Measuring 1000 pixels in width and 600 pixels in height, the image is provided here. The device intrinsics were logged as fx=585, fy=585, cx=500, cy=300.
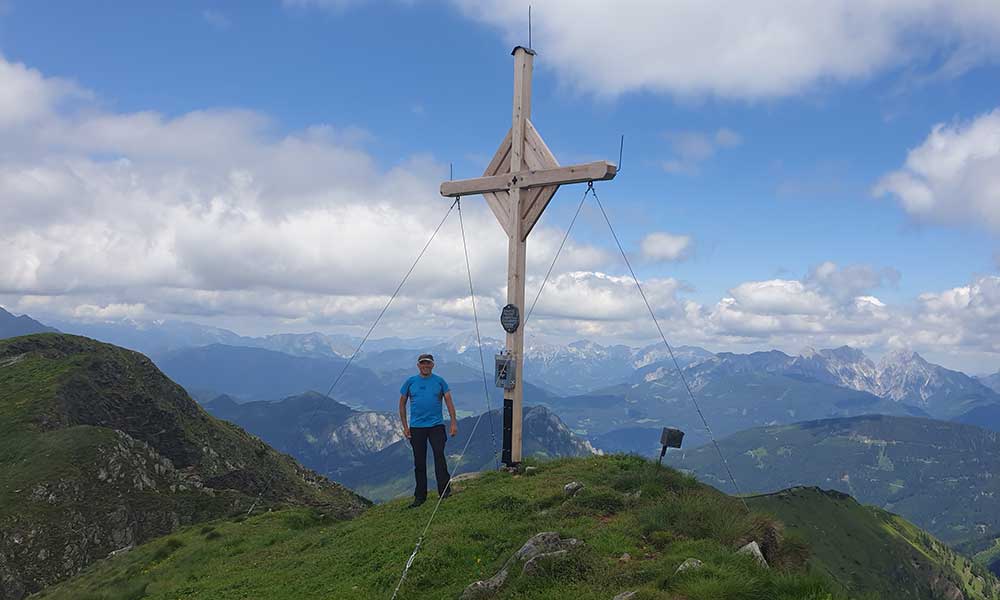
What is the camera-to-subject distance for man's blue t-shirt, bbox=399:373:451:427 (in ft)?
52.0

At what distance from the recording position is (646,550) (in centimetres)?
1042

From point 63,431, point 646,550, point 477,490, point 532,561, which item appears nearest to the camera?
point 532,561

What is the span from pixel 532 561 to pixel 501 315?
9.84 m

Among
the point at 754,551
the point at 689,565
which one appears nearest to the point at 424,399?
the point at 689,565

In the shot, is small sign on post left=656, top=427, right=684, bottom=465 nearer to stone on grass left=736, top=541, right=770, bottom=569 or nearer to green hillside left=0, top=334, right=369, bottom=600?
stone on grass left=736, top=541, right=770, bottom=569

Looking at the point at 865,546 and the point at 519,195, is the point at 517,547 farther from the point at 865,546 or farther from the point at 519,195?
the point at 865,546

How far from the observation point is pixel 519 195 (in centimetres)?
1895

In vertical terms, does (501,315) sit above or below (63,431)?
above

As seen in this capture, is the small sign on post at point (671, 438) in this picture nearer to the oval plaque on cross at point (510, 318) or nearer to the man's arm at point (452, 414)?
the man's arm at point (452, 414)

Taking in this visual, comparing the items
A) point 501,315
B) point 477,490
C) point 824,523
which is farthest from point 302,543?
point 824,523

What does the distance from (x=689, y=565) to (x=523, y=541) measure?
393 centimetres

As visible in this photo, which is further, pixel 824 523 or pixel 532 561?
pixel 824 523

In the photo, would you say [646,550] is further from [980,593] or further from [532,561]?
[980,593]

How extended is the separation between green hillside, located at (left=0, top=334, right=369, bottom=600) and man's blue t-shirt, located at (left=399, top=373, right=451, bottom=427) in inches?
299
